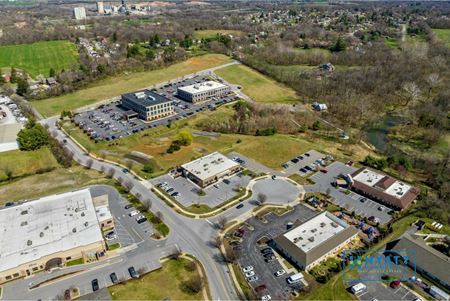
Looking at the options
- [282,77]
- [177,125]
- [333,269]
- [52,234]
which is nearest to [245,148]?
[177,125]

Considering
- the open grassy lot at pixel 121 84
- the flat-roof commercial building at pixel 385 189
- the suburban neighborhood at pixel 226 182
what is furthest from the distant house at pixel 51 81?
the flat-roof commercial building at pixel 385 189

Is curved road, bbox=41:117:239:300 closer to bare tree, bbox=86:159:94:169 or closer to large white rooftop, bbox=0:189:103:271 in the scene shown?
bare tree, bbox=86:159:94:169

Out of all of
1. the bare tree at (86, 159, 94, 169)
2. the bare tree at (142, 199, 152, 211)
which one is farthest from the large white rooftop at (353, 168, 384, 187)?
the bare tree at (86, 159, 94, 169)

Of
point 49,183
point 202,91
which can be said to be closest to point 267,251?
point 49,183

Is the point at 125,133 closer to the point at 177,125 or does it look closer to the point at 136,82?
the point at 177,125

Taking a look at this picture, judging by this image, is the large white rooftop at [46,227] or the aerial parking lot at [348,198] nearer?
the large white rooftop at [46,227]

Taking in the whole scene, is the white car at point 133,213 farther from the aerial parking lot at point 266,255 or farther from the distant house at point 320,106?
the distant house at point 320,106

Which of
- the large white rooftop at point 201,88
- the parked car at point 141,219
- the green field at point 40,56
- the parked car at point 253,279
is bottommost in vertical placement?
the parked car at point 253,279
